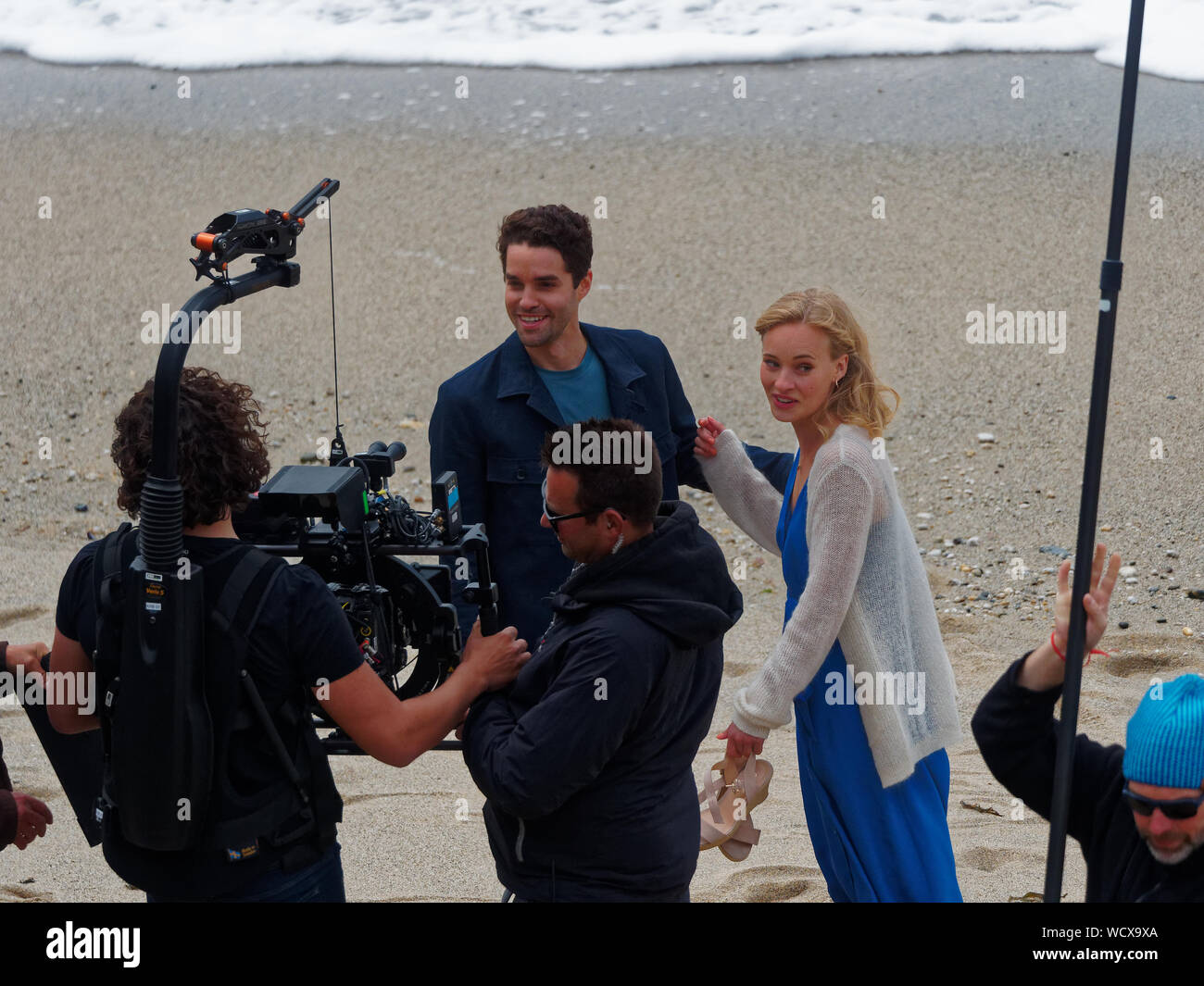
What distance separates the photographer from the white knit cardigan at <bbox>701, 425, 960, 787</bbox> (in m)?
3.21

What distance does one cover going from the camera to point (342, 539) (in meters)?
2.97

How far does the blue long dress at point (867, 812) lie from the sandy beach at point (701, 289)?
1.16 metres

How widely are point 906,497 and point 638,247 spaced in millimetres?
3419

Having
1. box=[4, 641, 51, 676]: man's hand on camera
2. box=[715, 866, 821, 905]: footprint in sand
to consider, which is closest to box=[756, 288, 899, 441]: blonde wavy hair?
box=[715, 866, 821, 905]: footprint in sand

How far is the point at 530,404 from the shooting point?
12.3 feet

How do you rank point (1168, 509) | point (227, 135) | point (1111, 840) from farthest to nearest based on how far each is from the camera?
1. point (227, 135)
2. point (1168, 509)
3. point (1111, 840)

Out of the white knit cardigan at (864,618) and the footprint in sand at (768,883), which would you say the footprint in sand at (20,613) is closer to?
the footprint in sand at (768,883)

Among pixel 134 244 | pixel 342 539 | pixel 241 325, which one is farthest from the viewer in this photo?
pixel 134 244

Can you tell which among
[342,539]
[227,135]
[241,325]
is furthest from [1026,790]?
[227,135]

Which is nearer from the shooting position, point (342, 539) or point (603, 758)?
point (603, 758)

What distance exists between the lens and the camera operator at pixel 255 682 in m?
2.65

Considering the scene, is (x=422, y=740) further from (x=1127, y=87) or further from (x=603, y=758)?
(x=1127, y=87)

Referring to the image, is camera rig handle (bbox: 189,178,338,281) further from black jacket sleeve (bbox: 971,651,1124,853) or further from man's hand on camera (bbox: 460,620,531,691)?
black jacket sleeve (bbox: 971,651,1124,853)

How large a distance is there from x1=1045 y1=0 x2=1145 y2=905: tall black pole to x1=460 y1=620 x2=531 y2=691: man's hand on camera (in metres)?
1.06
